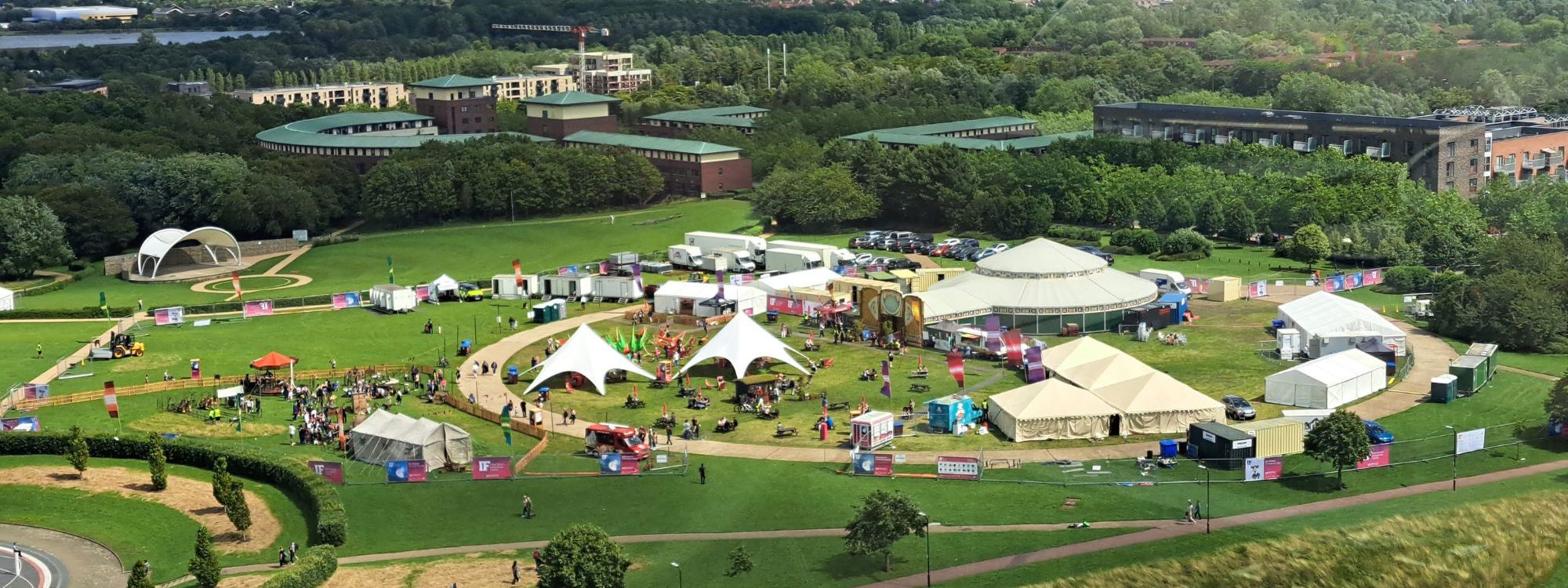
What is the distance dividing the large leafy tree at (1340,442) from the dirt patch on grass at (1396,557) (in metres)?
8.29

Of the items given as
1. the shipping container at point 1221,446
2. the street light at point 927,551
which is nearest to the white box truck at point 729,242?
the shipping container at point 1221,446

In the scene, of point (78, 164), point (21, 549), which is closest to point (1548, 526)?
point (21, 549)

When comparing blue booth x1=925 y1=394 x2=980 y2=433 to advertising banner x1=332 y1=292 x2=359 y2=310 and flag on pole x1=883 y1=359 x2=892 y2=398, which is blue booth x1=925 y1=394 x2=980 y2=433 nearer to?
flag on pole x1=883 y1=359 x2=892 y2=398

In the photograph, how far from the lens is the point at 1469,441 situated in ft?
177

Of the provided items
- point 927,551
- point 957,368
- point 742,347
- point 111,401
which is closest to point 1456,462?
point 957,368

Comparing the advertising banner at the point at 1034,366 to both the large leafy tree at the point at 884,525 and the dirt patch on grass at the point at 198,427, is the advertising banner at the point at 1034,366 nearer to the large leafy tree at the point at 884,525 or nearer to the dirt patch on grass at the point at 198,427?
the large leafy tree at the point at 884,525

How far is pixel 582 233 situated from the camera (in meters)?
109

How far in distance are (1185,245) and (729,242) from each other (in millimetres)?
25190

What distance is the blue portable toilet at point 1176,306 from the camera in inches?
3012

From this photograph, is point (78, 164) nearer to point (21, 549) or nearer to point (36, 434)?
point (36, 434)

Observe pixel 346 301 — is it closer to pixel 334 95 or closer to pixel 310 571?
pixel 310 571

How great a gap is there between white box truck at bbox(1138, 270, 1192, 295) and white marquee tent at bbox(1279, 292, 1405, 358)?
9.47 metres

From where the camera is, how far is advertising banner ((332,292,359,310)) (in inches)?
3371

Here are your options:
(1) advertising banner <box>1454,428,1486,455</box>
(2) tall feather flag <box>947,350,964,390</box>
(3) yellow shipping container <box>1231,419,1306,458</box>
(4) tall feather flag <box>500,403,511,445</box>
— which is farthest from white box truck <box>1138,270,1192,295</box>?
(4) tall feather flag <box>500,403,511,445</box>
